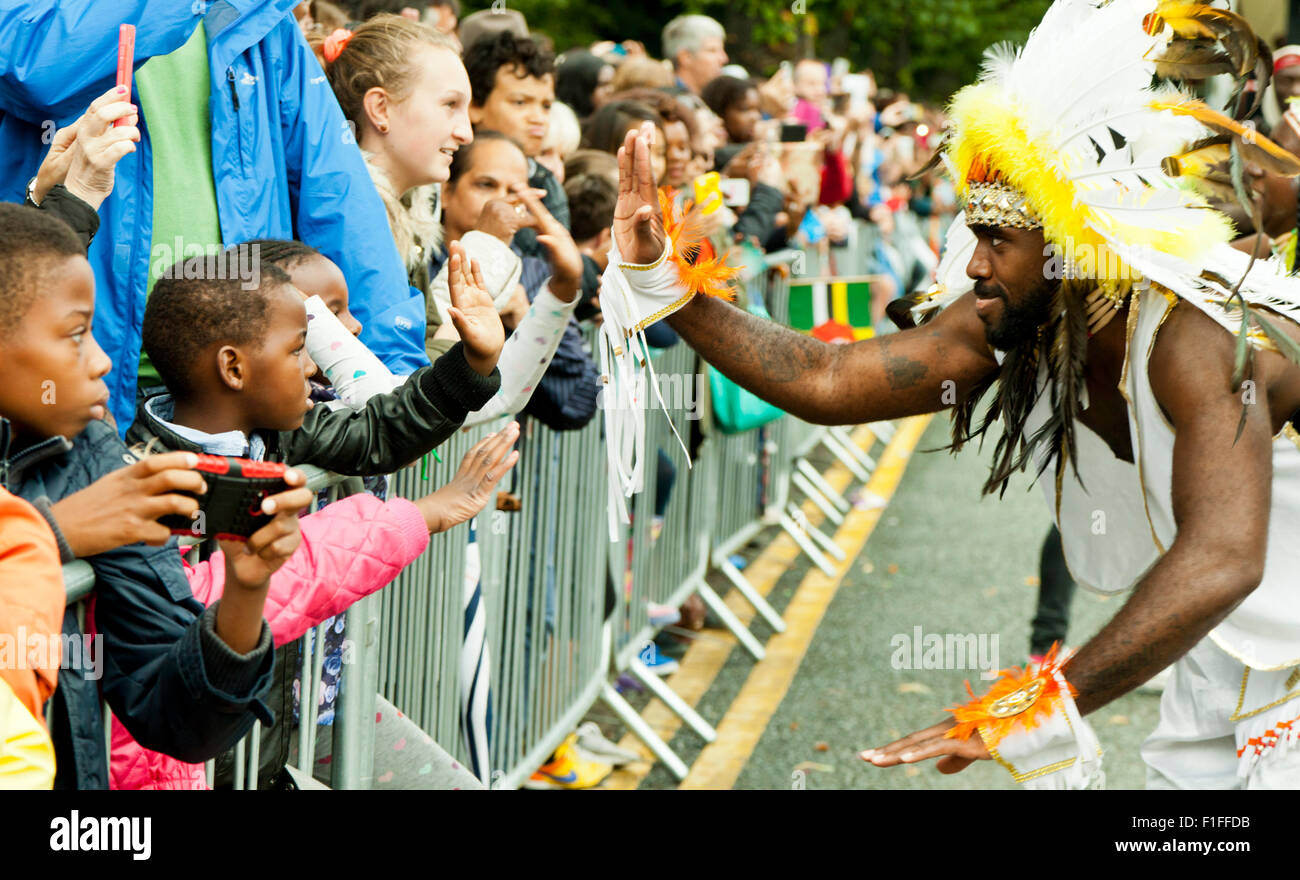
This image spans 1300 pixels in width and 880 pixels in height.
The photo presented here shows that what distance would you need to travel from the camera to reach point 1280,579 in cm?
300

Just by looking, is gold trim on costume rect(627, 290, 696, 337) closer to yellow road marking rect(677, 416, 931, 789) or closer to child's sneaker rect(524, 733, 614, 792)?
child's sneaker rect(524, 733, 614, 792)

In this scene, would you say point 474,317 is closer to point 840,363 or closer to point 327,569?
point 327,569

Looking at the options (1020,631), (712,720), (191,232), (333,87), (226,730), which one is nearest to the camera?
(226,730)

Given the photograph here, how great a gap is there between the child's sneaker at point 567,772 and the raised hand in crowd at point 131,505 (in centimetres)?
294

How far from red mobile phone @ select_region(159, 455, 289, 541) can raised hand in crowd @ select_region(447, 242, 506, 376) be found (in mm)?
851

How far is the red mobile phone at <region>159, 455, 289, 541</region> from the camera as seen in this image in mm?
1965

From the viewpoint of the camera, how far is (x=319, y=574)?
2.65 meters

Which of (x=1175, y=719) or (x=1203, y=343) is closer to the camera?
(x=1203, y=343)

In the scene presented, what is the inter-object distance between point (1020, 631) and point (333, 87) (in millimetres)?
4089

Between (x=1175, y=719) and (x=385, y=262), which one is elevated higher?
(x=385, y=262)

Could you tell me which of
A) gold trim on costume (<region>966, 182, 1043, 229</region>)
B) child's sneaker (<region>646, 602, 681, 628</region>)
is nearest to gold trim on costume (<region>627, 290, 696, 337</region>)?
gold trim on costume (<region>966, 182, 1043, 229</region>)

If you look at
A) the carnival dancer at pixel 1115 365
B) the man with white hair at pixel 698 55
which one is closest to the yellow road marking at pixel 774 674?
the carnival dancer at pixel 1115 365
